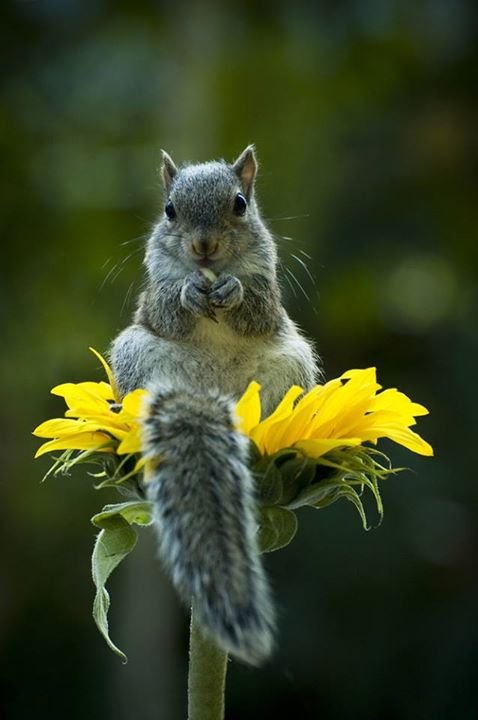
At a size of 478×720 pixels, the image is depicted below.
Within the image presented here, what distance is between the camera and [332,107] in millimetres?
3824

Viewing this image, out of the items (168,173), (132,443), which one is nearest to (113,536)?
(132,443)

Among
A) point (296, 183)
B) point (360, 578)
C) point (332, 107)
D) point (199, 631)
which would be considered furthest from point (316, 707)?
point (199, 631)

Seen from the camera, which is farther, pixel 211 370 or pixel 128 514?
pixel 211 370

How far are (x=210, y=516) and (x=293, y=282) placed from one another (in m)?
1.97

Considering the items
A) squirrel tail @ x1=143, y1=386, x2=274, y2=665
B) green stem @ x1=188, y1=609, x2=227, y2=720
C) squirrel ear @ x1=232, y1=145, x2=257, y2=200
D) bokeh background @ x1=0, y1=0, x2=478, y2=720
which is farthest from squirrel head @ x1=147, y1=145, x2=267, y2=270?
bokeh background @ x1=0, y1=0, x2=478, y2=720

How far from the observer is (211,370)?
3.44 feet

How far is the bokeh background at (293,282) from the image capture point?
302cm

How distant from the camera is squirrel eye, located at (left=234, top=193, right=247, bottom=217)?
1.18 metres

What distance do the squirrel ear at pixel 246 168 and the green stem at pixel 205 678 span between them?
0.55 meters

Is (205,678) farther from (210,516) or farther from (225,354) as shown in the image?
(225,354)

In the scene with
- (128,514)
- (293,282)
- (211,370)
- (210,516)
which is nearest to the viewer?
(210,516)

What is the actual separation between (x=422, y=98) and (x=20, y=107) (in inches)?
53.4

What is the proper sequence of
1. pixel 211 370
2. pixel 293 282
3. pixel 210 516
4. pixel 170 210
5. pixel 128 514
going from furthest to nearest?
pixel 293 282, pixel 170 210, pixel 211 370, pixel 128 514, pixel 210 516

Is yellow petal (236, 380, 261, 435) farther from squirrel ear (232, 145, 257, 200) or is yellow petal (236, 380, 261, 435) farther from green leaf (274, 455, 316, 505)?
squirrel ear (232, 145, 257, 200)
